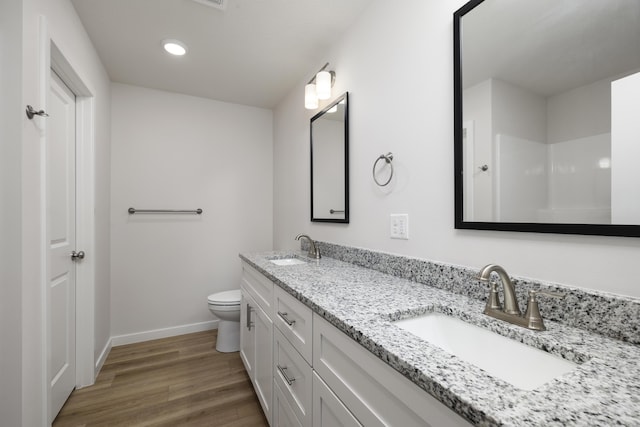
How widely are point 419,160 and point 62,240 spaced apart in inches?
77.1

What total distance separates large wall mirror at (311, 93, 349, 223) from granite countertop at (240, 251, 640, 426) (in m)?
0.85

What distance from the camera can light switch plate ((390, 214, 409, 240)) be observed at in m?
1.32

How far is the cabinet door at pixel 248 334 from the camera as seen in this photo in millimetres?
1726

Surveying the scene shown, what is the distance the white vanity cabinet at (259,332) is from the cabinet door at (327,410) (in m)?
0.51

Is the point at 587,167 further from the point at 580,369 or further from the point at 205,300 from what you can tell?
the point at 205,300

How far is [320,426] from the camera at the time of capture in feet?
2.92

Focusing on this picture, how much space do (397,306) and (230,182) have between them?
233cm

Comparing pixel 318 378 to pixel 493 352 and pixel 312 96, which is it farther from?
pixel 312 96

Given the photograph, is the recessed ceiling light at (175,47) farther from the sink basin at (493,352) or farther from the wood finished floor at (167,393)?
the wood finished floor at (167,393)

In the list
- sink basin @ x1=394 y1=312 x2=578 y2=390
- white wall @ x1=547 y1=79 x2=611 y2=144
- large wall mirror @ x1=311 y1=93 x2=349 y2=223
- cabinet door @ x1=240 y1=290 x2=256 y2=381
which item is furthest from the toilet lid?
white wall @ x1=547 y1=79 x2=611 y2=144

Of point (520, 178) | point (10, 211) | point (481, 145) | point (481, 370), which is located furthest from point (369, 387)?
point (10, 211)

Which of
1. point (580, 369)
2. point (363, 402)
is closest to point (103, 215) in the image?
point (363, 402)

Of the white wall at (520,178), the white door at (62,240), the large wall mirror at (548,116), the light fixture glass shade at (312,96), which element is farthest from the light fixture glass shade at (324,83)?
the white door at (62,240)

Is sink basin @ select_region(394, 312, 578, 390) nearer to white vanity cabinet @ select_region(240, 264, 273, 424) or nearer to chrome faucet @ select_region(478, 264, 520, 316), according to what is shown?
chrome faucet @ select_region(478, 264, 520, 316)
